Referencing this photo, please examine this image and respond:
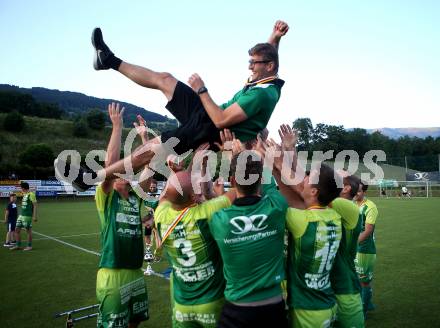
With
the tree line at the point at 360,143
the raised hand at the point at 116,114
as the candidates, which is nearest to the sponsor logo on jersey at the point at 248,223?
the raised hand at the point at 116,114

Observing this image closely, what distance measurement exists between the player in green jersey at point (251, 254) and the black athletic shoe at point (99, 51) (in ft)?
7.87

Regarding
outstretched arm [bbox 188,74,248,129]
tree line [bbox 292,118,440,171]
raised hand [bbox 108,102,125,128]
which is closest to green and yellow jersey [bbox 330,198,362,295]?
outstretched arm [bbox 188,74,248,129]

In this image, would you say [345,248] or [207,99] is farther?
[345,248]

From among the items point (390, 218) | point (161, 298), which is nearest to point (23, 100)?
point (390, 218)

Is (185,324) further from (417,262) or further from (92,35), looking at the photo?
(417,262)

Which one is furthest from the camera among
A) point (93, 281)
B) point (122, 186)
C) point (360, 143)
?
point (360, 143)

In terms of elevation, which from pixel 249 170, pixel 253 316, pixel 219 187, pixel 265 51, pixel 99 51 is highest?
pixel 99 51

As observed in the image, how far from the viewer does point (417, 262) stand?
12086 mm

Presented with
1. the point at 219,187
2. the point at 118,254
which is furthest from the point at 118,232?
the point at 219,187

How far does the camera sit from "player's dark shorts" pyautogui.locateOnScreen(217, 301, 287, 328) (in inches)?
136

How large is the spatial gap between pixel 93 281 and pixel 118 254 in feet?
19.5

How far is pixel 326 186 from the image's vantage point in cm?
395

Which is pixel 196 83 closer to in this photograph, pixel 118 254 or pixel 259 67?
pixel 259 67

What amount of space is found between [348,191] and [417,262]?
25.5 feet
